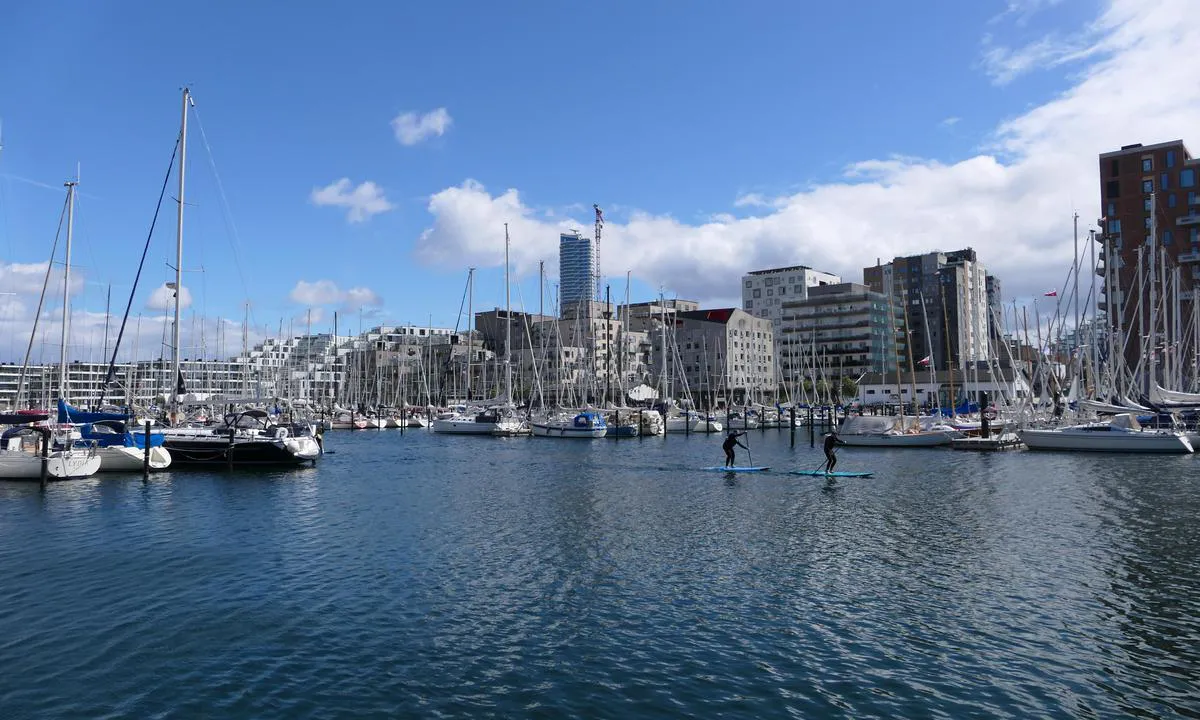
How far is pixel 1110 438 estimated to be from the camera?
206 feet

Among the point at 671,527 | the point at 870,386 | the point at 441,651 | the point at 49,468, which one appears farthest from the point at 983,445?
the point at 870,386

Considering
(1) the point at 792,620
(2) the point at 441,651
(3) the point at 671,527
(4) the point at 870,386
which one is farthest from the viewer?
(4) the point at 870,386

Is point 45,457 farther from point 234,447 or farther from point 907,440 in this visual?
point 907,440

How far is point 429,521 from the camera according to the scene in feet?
113

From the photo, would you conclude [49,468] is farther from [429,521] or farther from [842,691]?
[842,691]

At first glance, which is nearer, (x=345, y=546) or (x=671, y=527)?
(x=345, y=546)

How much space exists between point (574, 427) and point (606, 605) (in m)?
Result: 77.4

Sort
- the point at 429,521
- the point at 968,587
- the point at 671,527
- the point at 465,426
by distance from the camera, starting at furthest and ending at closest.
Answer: the point at 465,426, the point at 429,521, the point at 671,527, the point at 968,587

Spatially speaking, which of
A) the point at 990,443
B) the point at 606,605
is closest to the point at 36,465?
the point at 606,605

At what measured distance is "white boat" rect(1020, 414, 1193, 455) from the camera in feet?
201

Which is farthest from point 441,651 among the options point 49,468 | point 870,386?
point 870,386

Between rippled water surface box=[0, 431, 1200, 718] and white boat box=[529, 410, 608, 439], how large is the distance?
5588 cm

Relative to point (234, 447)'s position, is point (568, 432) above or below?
below

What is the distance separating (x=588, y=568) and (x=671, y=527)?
7.85m
